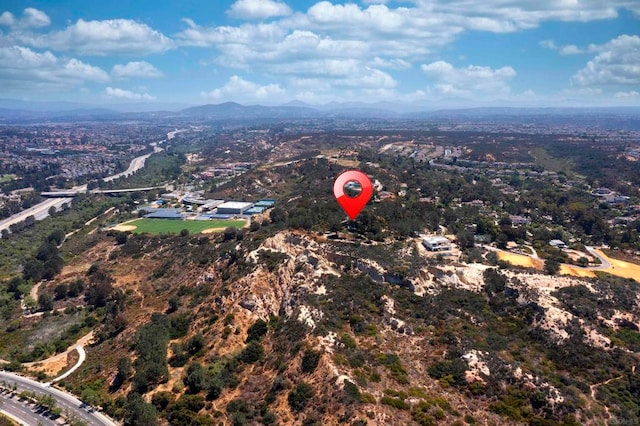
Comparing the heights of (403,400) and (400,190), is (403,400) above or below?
below

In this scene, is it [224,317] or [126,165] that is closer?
[224,317]

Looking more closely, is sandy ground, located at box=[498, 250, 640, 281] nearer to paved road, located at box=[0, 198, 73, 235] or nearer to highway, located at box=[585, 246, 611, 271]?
→ highway, located at box=[585, 246, 611, 271]

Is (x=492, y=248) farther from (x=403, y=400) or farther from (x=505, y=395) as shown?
(x=403, y=400)

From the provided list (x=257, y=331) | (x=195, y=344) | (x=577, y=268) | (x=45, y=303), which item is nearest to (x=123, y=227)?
(x=45, y=303)

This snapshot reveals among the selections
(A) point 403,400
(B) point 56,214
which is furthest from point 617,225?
(B) point 56,214

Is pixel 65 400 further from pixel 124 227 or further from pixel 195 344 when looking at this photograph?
pixel 124 227

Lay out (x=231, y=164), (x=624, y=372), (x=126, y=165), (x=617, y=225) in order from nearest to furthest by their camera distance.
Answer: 1. (x=624, y=372)
2. (x=617, y=225)
3. (x=231, y=164)
4. (x=126, y=165)

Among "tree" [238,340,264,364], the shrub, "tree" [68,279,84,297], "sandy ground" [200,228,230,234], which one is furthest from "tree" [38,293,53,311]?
the shrub

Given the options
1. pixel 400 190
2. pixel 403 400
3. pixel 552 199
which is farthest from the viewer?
pixel 552 199
